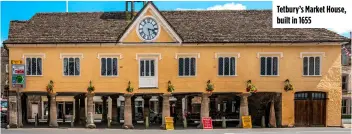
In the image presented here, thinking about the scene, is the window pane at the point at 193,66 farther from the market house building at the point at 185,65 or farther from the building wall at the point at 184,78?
the building wall at the point at 184,78

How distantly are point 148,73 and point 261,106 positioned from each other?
9.77 metres

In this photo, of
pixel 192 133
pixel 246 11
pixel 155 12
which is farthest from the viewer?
pixel 246 11

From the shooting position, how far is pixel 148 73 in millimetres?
40594

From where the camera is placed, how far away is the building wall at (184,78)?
40.5 m

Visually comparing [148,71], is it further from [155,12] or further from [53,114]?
[53,114]

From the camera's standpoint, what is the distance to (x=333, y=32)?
4131cm

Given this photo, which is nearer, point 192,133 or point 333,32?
point 192,133

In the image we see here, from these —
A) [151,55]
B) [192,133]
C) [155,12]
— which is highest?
[155,12]

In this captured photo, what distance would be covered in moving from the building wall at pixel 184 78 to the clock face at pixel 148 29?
0.82 metres

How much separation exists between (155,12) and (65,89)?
8753 millimetres

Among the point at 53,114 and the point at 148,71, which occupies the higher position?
the point at 148,71

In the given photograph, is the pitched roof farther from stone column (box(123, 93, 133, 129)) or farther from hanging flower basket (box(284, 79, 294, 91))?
stone column (box(123, 93, 133, 129))

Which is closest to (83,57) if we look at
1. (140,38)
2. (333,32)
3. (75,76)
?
(75,76)

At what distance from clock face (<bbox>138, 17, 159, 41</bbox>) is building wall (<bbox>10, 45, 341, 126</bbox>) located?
821mm
